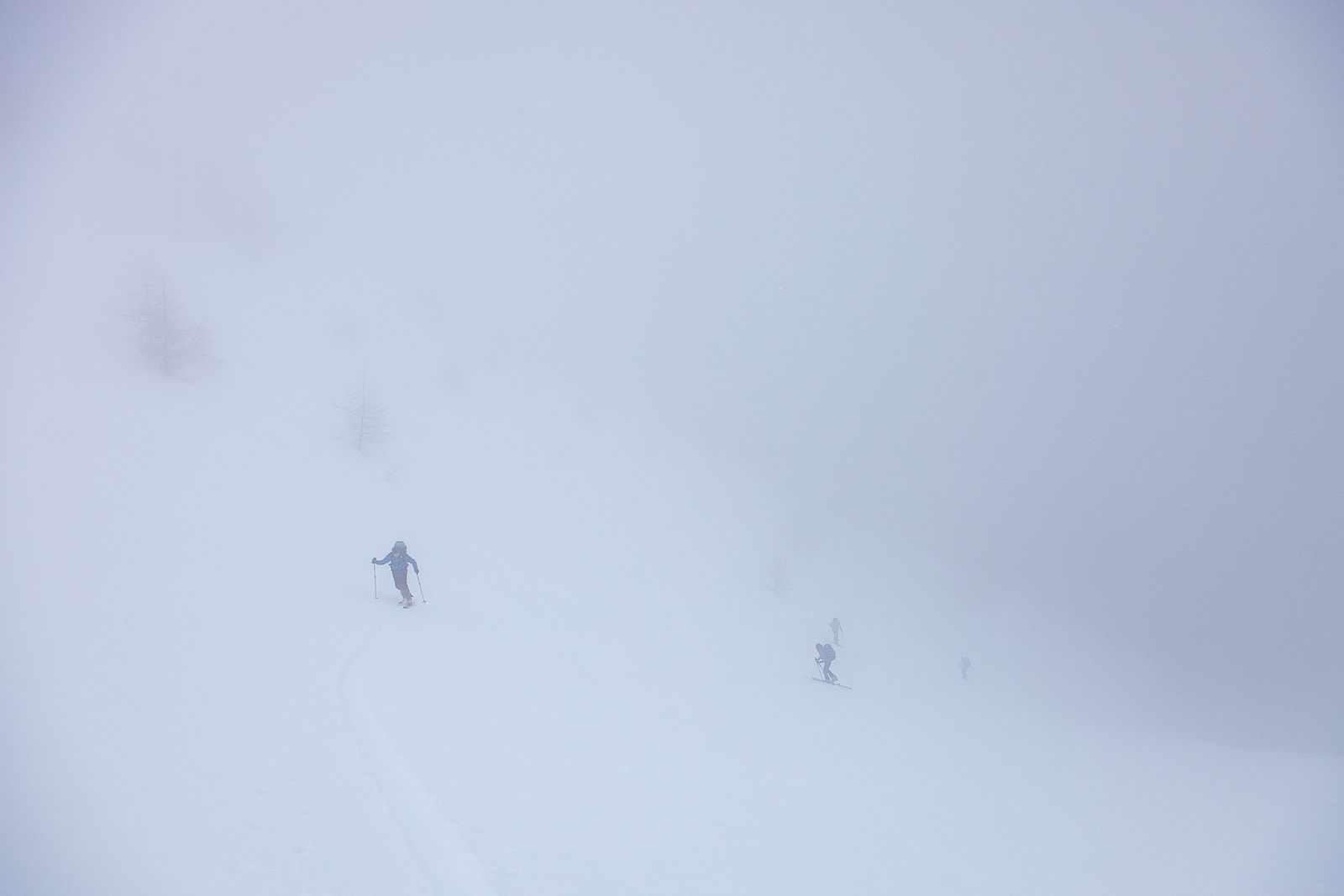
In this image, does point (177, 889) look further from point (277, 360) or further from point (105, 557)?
point (277, 360)

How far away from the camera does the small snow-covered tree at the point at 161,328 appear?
1953cm

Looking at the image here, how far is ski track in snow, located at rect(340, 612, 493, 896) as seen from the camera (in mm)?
4359

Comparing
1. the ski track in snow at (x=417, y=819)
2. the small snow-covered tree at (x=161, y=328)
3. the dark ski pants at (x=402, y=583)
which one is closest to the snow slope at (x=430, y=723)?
the ski track in snow at (x=417, y=819)

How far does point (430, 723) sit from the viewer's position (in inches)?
289

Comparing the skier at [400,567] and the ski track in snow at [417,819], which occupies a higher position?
the ski track in snow at [417,819]

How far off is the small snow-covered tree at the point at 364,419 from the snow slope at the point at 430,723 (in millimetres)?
1017

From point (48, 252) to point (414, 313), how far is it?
25538 millimetres

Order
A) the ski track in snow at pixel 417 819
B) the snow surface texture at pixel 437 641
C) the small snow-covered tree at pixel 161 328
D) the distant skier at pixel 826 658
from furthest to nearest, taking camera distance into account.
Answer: the small snow-covered tree at pixel 161 328 → the distant skier at pixel 826 658 → the snow surface texture at pixel 437 641 → the ski track in snow at pixel 417 819

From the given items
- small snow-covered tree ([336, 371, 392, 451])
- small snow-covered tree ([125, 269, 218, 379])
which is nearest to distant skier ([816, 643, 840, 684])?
small snow-covered tree ([336, 371, 392, 451])

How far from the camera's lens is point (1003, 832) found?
9.66 m

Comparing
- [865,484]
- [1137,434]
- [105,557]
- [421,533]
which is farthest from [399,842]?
[1137,434]

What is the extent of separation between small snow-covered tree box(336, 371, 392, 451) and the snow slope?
3.34 ft

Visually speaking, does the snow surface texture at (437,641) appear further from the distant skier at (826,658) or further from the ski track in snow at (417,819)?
the distant skier at (826,658)

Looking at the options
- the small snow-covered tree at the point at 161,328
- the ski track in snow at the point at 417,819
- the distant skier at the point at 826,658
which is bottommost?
the distant skier at the point at 826,658
